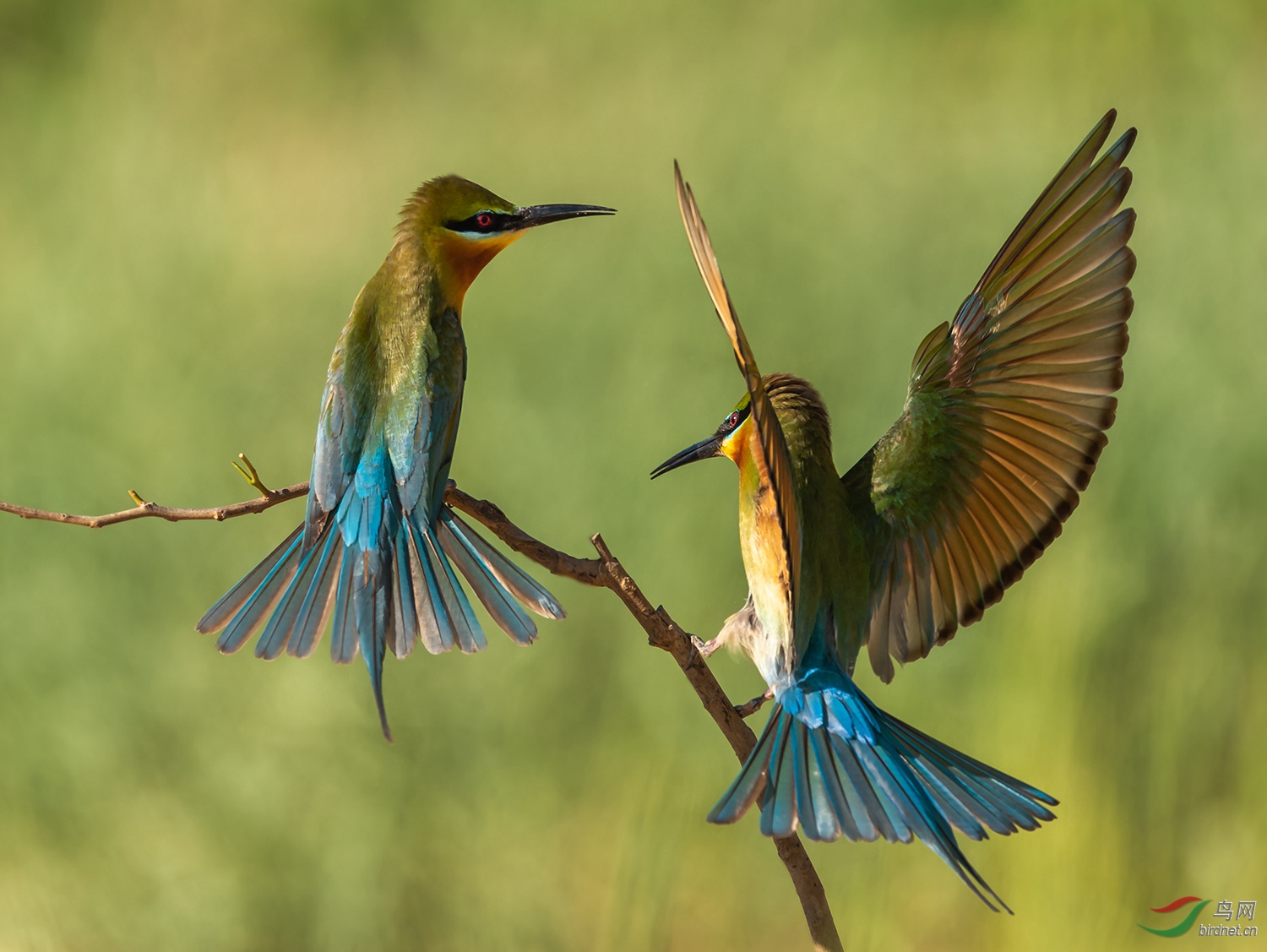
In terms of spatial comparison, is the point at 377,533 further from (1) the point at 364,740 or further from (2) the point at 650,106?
(2) the point at 650,106

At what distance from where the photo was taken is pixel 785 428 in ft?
6.50

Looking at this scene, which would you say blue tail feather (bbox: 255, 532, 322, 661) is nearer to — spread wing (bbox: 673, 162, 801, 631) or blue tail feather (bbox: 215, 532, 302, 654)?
blue tail feather (bbox: 215, 532, 302, 654)

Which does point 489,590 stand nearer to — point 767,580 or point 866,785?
point 767,580

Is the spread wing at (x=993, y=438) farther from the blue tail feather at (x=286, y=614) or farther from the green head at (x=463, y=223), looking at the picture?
the blue tail feather at (x=286, y=614)

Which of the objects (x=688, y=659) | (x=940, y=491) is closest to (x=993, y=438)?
(x=940, y=491)

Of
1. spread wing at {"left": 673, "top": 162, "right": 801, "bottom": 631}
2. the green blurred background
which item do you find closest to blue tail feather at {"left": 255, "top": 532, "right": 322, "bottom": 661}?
spread wing at {"left": 673, "top": 162, "right": 801, "bottom": 631}

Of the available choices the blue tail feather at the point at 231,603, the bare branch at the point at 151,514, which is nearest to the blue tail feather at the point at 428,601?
the blue tail feather at the point at 231,603

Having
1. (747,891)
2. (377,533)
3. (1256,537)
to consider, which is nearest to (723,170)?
(1256,537)

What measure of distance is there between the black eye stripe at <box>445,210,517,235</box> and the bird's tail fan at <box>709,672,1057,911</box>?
89 centimetres

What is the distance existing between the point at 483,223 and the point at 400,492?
0.47 metres

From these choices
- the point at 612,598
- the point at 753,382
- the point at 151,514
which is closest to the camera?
the point at 753,382

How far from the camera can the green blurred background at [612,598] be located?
3160 mm

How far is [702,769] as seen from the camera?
10.5 feet

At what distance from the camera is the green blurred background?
3.16 m
